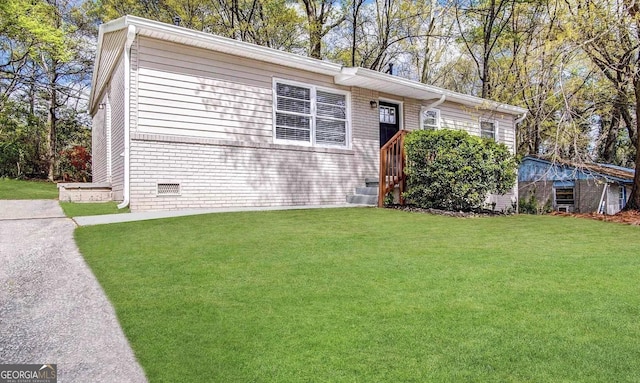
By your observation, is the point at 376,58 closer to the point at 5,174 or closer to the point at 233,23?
the point at 233,23

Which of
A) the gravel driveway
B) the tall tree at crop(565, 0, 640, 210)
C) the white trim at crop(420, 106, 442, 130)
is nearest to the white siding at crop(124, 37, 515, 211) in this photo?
the white trim at crop(420, 106, 442, 130)

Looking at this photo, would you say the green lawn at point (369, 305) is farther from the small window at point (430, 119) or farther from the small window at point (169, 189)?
the small window at point (430, 119)

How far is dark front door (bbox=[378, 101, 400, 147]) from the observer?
11189 mm

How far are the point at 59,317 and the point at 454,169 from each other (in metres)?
7.09

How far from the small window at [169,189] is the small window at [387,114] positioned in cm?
591

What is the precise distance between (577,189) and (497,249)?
42.6 feet

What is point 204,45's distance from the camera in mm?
7844

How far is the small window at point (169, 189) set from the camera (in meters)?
7.56

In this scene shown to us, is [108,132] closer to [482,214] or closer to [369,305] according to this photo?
[482,214]

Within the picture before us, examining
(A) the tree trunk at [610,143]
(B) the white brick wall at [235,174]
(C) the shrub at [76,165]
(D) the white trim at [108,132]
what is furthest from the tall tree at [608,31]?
(C) the shrub at [76,165]

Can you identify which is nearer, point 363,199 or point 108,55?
point 108,55

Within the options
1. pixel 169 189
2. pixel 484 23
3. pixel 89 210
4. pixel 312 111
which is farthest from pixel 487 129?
pixel 89 210

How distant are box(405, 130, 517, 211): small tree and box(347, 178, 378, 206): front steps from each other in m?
0.98

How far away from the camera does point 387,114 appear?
11.4m
